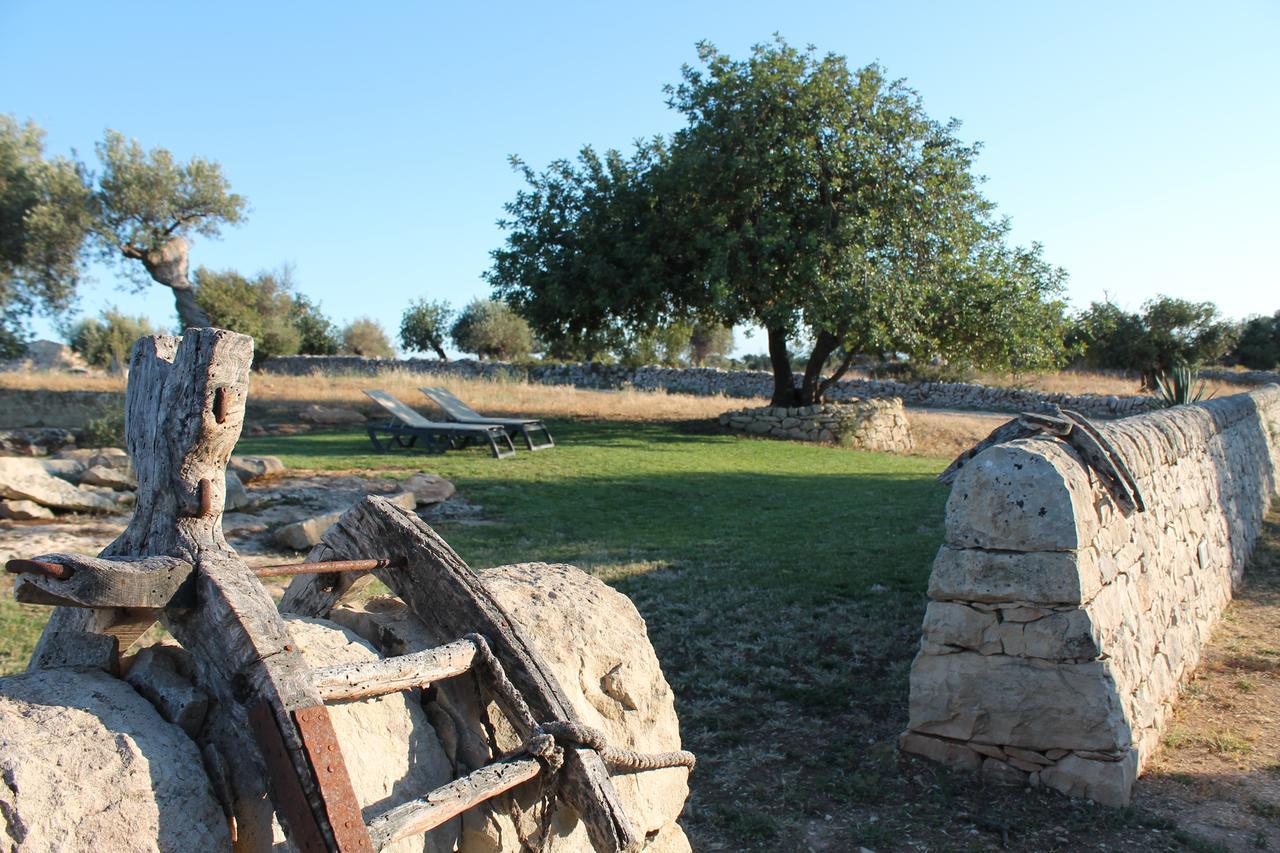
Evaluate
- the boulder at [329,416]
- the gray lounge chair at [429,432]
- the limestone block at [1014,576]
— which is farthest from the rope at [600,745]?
the boulder at [329,416]

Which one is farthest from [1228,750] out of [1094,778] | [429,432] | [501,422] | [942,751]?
[501,422]

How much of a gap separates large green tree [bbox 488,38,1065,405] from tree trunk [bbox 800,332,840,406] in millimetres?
95

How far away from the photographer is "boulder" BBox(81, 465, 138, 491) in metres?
9.12

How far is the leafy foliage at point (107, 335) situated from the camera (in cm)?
2852

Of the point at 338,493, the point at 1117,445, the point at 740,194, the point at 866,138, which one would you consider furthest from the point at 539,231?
the point at 1117,445

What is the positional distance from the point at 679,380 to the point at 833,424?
41.1 ft

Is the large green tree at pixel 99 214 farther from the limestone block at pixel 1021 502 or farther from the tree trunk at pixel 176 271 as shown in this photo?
the limestone block at pixel 1021 502

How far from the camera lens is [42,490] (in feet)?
26.8

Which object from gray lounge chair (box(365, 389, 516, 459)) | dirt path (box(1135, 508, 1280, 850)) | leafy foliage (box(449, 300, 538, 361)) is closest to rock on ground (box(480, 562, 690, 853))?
dirt path (box(1135, 508, 1280, 850))

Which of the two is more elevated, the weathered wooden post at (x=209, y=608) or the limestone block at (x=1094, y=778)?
the weathered wooden post at (x=209, y=608)

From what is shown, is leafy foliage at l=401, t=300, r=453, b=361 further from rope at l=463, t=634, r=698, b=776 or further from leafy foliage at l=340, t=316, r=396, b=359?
rope at l=463, t=634, r=698, b=776

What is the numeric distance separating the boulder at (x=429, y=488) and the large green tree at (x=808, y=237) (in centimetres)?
744

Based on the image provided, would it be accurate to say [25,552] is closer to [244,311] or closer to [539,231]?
[539,231]

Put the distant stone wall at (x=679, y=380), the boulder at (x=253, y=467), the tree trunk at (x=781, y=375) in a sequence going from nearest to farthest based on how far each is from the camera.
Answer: the boulder at (x=253, y=467) → the tree trunk at (x=781, y=375) → the distant stone wall at (x=679, y=380)
